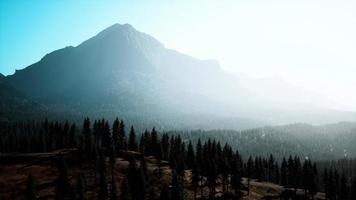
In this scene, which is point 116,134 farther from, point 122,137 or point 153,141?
point 153,141

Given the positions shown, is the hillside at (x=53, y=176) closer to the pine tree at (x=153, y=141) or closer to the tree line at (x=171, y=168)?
the tree line at (x=171, y=168)

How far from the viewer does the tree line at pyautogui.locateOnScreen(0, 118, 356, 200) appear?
91.6m

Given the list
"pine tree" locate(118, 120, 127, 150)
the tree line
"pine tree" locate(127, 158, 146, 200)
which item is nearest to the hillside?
the tree line

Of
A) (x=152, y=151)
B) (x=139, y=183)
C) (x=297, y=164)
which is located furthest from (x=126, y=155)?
(x=297, y=164)

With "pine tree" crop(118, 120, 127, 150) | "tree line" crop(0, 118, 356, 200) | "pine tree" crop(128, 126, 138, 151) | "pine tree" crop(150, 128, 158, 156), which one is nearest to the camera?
"tree line" crop(0, 118, 356, 200)

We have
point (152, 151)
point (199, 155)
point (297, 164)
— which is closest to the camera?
point (199, 155)

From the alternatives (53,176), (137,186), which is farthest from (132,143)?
(137,186)

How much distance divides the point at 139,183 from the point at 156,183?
26.0m

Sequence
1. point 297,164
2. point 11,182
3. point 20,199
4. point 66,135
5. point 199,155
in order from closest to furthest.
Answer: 1. point 20,199
2. point 11,182
3. point 199,155
4. point 297,164
5. point 66,135

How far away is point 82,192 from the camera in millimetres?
88812

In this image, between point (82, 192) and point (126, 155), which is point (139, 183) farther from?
point (126, 155)

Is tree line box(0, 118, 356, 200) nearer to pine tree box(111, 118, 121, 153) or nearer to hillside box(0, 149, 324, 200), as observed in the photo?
pine tree box(111, 118, 121, 153)

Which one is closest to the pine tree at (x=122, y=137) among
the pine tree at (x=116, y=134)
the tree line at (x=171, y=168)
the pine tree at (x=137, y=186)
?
the tree line at (x=171, y=168)

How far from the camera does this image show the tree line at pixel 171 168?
9162 centimetres
